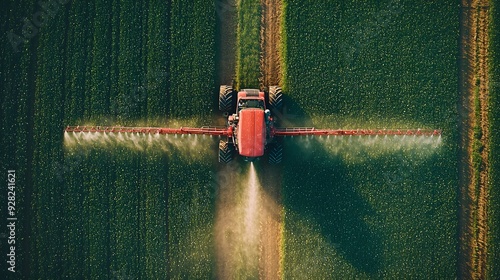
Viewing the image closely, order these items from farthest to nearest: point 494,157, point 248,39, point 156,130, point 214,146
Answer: point 248,39
point 214,146
point 494,157
point 156,130

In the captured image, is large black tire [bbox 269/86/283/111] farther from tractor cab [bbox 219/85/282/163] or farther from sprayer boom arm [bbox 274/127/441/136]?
sprayer boom arm [bbox 274/127/441/136]

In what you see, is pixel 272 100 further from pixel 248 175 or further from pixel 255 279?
pixel 255 279

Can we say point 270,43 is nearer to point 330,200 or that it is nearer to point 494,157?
point 330,200

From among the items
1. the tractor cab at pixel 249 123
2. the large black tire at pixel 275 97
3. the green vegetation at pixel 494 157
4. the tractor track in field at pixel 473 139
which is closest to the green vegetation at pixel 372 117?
the tractor track in field at pixel 473 139

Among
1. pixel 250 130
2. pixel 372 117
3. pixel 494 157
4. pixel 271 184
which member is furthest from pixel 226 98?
pixel 494 157

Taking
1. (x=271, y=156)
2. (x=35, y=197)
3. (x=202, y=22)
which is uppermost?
(x=202, y=22)

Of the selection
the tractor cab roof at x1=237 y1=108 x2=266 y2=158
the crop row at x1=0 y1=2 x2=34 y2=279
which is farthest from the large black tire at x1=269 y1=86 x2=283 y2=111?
the crop row at x1=0 y1=2 x2=34 y2=279

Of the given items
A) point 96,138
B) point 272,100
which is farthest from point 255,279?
point 96,138

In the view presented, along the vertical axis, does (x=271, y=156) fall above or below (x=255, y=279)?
above
